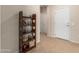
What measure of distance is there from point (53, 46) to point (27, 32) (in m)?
0.37

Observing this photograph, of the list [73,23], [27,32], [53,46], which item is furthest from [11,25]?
[73,23]

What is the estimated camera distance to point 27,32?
1.40 m

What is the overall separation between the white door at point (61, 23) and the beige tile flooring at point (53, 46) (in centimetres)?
8

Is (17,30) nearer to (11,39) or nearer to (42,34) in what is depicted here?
(11,39)

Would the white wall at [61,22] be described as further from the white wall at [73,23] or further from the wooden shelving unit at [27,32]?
the wooden shelving unit at [27,32]

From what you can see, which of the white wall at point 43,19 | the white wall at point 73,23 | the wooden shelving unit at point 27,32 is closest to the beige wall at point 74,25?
the white wall at point 73,23

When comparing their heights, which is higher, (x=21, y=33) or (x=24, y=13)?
(x=24, y=13)

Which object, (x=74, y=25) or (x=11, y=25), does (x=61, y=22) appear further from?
(x=11, y=25)

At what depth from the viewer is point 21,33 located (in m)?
1.33
